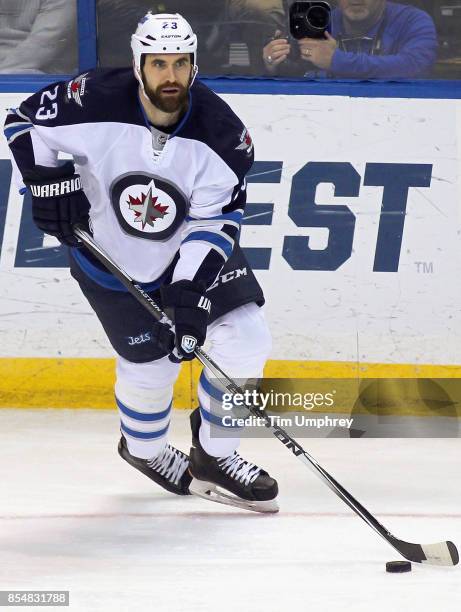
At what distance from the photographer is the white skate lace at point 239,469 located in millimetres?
3566

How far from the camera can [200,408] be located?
11.9ft

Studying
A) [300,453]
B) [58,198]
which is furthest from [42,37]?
[300,453]

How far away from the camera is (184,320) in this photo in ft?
10.7

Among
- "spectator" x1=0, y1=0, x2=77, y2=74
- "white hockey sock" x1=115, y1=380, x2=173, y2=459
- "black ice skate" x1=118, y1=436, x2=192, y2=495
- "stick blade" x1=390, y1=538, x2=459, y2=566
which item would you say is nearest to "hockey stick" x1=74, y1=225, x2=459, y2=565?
"stick blade" x1=390, y1=538, x2=459, y2=566

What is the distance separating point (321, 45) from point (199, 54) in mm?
397

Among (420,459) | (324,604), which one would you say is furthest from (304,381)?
(324,604)

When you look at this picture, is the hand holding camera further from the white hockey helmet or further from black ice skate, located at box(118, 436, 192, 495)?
black ice skate, located at box(118, 436, 192, 495)

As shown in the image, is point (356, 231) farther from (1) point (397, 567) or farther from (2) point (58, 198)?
(1) point (397, 567)

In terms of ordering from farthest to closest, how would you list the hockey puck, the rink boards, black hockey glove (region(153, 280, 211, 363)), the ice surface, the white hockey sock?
1. the rink boards
2. the white hockey sock
3. black hockey glove (region(153, 280, 211, 363))
4. the hockey puck
5. the ice surface

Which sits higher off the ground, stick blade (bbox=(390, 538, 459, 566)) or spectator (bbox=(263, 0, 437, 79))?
spectator (bbox=(263, 0, 437, 79))

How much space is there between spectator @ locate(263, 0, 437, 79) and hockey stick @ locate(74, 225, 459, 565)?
1486 mm

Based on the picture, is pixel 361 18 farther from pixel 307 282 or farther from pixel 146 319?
pixel 146 319

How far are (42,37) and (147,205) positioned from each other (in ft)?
4.95

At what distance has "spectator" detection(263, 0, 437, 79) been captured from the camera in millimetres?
4730
